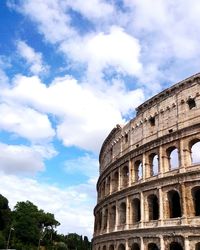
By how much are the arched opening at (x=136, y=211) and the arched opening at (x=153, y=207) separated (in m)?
1.44

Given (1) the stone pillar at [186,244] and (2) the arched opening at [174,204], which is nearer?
(1) the stone pillar at [186,244]

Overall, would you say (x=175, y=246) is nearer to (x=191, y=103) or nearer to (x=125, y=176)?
(x=125, y=176)

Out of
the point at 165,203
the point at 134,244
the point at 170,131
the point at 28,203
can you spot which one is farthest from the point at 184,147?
the point at 28,203

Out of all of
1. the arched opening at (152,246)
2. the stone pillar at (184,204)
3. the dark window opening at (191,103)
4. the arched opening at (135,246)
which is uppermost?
the dark window opening at (191,103)

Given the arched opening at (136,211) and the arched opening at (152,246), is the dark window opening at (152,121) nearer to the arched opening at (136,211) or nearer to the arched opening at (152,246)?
the arched opening at (136,211)

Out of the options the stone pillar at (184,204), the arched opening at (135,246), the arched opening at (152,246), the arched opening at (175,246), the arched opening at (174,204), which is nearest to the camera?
the stone pillar at (184,204)

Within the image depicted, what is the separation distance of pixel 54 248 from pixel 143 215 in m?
52.2

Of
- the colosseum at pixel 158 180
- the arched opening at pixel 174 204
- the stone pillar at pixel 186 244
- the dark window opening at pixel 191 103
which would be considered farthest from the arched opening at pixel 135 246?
the dark window opening at pixel 191 103

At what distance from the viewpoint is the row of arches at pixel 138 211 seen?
66.2ft

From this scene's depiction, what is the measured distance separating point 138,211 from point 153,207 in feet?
5.79

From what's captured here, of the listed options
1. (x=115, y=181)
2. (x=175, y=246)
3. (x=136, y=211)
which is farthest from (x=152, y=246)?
(x=115, y=181)

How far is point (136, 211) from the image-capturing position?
23625 mm

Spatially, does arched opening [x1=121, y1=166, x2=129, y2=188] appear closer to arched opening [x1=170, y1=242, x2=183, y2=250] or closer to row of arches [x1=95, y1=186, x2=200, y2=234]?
row of arches [x1=95, y1=186, x2=200, y2=234]

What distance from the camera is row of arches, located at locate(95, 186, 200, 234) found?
20.2 meters
